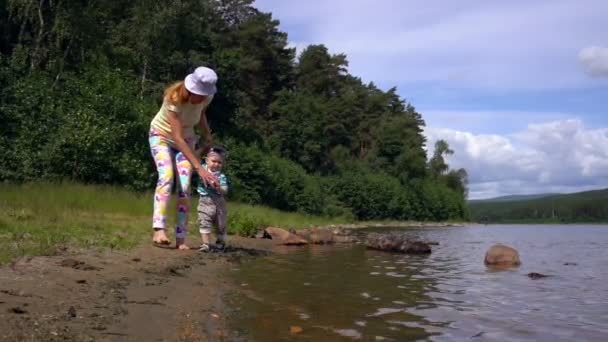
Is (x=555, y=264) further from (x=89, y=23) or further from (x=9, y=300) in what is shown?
(x=89, y=23)

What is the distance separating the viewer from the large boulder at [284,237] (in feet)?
45.4

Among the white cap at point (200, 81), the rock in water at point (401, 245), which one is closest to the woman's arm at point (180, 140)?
the white cap at point (200, 81)

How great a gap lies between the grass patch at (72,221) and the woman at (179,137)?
0.89 metres

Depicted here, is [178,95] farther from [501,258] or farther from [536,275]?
[501,258]

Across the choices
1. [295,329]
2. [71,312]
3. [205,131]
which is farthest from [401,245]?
[71,312]

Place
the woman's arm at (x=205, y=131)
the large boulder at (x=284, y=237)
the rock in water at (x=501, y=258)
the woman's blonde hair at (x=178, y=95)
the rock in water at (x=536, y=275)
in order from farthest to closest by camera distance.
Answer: the large boulder at (x=284, y=237)
the rock in water at (x=501, y=258)
the rock in water at (x=536, y=275)
the woman's arm at (x=205, y=131)
the woman's blonde hair at (x=178, y=95)

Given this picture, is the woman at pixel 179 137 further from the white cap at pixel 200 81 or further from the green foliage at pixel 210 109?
the green foliage at pixel 210 109

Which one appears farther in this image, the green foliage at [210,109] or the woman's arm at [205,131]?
the green foliage at [210,109]

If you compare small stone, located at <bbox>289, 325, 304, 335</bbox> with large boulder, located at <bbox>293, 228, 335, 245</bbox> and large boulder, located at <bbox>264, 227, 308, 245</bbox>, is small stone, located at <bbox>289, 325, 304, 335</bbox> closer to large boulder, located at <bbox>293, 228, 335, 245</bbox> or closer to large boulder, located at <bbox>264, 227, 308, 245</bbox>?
large boulder, located at <bbox>264, 227, 308, 245</bbox>

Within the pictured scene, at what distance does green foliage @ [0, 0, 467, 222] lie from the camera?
71.7 ft

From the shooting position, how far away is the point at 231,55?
39250 millimetres

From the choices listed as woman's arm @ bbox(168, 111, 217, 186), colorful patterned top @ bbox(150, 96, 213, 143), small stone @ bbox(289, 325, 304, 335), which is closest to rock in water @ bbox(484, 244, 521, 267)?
woman's arm @ bbox(168, 111, 217, 186)

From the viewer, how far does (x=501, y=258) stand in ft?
34.9

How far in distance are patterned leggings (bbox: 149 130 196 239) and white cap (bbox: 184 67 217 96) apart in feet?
2.43
